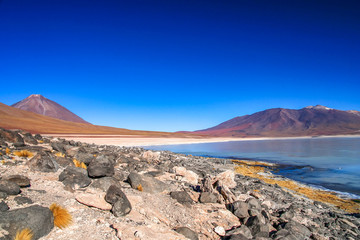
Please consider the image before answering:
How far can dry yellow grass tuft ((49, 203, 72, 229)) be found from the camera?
3.27m

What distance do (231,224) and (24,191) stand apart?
4145mm

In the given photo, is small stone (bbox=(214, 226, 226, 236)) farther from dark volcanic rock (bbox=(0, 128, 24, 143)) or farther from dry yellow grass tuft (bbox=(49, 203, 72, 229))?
dark volcanic rock (bbox=(0, 128, 24, 143))

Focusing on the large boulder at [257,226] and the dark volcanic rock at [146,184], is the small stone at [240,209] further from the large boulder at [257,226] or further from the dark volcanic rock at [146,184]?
the dark volcanic rock at [146,184]

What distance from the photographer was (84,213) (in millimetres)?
3762

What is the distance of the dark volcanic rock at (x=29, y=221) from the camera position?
282 centimetres

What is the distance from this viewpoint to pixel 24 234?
2.79 metres

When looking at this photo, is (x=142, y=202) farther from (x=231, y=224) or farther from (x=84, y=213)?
(x=231, y=224)

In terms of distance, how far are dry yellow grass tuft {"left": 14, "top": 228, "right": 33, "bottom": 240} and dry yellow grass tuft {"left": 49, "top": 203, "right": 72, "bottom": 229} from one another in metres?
0.41

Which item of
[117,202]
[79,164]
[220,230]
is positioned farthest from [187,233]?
[79,164]

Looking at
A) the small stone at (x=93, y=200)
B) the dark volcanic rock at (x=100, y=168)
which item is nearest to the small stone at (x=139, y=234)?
the small stone at (x=93, y=200)

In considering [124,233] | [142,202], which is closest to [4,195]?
[124,233]

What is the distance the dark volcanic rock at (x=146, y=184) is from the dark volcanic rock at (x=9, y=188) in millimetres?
2475

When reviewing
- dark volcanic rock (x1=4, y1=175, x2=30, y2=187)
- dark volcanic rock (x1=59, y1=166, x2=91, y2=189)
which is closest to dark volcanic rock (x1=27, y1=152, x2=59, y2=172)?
dark volcanic rock (x1=59, y1=166, x2=91, y2=189)

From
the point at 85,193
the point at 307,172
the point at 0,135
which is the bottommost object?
the point at 307,172
